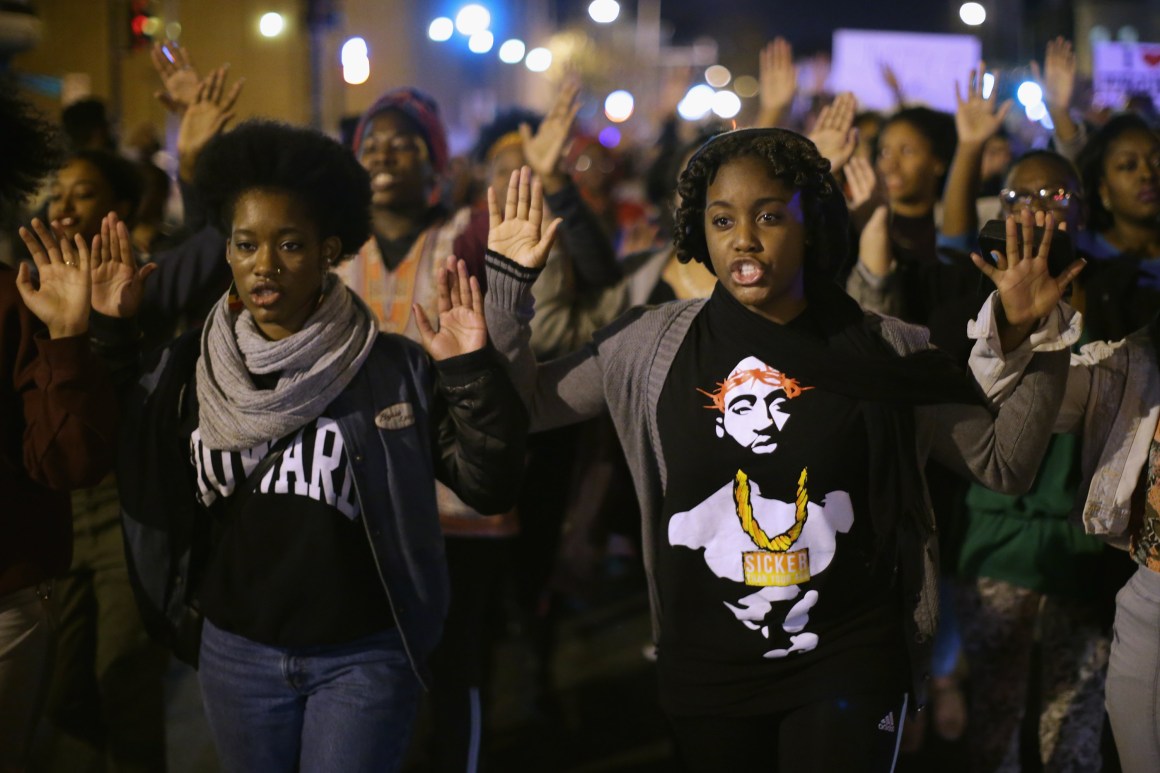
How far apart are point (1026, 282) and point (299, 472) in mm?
1853

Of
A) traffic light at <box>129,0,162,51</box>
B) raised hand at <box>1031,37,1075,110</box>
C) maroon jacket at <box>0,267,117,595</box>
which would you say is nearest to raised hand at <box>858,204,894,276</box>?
raised hand at <box>1031,37,1075,110</box>

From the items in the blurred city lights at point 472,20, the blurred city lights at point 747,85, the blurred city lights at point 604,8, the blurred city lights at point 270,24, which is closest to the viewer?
the blurred city lights at point 604,8

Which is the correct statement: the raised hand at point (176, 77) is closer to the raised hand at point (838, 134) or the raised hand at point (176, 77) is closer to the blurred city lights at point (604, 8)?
the raised hand at point (838, 134)

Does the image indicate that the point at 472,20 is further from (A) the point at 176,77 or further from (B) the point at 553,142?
(A) the point at 176,77

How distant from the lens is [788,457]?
10.2 feet

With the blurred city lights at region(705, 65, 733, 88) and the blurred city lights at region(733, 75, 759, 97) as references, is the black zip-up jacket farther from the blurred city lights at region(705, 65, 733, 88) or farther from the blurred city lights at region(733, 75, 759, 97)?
the blurred city lights at region(733, 75, 759, 97)

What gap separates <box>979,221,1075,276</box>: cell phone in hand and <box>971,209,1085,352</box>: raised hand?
0.05 ft

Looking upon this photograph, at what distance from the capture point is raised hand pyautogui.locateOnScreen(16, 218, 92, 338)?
126 inches

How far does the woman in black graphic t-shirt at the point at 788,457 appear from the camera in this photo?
3096 mm

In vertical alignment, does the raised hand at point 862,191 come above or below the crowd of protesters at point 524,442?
above

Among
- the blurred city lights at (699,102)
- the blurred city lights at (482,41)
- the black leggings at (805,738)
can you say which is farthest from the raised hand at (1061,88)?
the blurred city lights at (699,102)

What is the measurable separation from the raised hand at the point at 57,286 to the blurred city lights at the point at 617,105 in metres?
16.6

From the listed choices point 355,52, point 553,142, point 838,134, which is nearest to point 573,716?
point 553,142

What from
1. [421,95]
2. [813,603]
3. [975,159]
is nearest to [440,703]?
[813,603]
